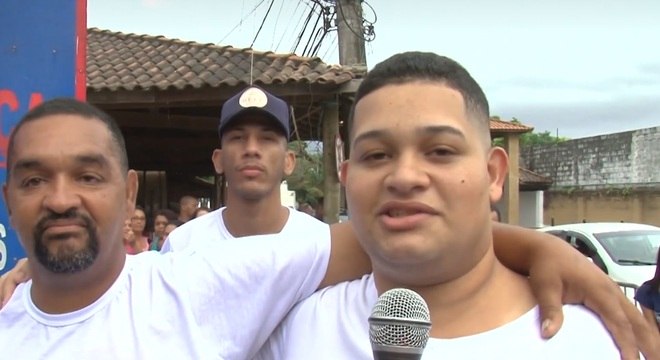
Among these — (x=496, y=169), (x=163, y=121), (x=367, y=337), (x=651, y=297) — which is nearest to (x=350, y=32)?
(x=163, y=121)

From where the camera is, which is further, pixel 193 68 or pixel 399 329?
pixel 193 68

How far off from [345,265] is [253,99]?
1678 mm

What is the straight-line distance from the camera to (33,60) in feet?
10.1

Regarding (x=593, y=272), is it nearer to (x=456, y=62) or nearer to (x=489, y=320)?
(x=489, y=320)

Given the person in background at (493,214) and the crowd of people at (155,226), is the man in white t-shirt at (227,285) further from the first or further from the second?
the crowd of people at (155,226)

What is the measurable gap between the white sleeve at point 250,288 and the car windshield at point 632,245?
8476 mm

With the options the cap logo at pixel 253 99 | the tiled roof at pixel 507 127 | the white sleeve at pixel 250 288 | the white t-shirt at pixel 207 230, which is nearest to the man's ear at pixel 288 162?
the white t-shirt at pixel 207 230

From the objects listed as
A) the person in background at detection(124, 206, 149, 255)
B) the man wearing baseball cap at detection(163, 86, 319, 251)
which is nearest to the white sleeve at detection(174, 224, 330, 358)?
the man wearing baseball cap at detection(163, 86, 319, 251)

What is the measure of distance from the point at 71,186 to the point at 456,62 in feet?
3.33

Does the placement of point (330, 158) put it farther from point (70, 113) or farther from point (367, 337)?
point (367, 337)

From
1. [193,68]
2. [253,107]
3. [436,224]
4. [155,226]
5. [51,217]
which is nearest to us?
[436,224]

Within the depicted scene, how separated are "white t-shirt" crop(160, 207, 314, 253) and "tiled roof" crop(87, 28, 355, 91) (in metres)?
4.61

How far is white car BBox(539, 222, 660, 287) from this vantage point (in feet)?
29.0

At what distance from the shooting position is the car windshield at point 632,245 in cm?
918
